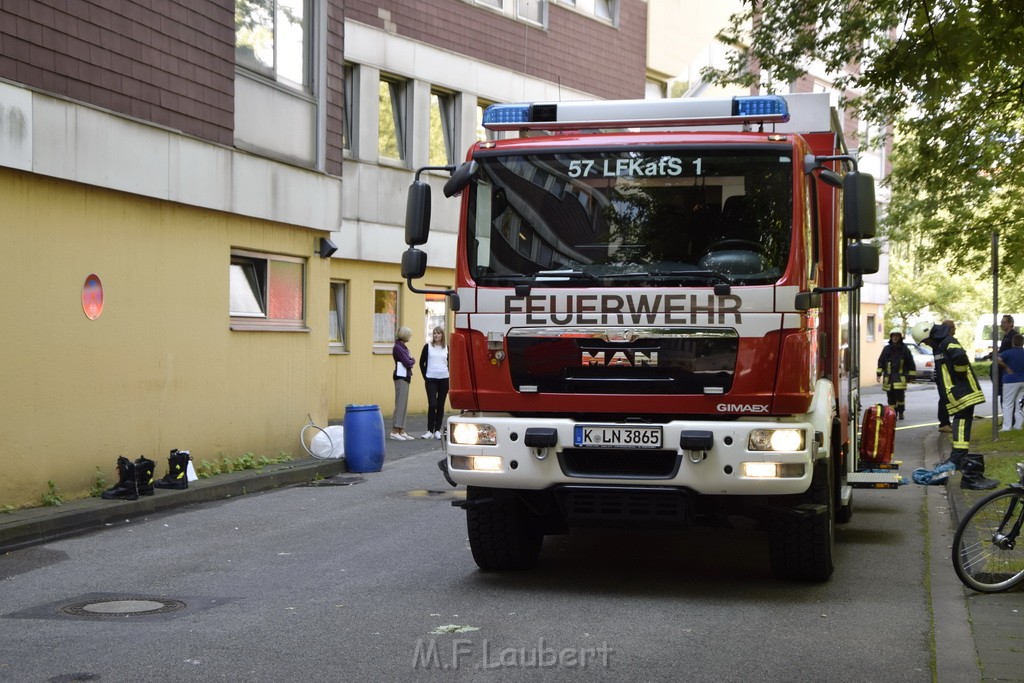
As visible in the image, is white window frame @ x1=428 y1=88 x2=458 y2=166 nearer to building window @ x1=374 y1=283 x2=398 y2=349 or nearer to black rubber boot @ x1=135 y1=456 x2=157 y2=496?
building window @ x1=374 y1=283 x2=398 y2=349

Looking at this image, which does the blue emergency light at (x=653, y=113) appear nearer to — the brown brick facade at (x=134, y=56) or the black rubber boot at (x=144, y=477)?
the brown brick facade at (x=134, y=56)

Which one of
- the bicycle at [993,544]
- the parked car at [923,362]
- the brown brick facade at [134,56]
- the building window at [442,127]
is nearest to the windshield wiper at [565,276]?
the bicycle at [993,544]

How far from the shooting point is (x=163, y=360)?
13.6 metres

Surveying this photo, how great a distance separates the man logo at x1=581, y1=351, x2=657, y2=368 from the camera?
7.91 m

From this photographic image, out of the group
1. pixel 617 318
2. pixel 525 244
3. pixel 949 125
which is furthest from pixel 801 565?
pixel 949 125

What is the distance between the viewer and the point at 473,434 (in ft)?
26.8

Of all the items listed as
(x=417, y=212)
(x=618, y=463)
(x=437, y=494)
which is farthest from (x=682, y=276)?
(x=437, y=494)

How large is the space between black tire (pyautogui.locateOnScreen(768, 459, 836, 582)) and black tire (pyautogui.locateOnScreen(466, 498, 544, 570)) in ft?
5.31

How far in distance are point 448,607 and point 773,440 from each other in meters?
2.08

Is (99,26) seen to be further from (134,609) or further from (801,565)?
(801,565)

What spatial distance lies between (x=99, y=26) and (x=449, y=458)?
6497 millimetres

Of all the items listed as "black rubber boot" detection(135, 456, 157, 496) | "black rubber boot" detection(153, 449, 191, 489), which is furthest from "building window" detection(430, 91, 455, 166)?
"black rubber boot" detection(135, 456, 157, 496)

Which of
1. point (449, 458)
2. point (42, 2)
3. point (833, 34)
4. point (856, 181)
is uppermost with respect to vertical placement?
point (833, 34)

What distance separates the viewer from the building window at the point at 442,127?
26.0m
